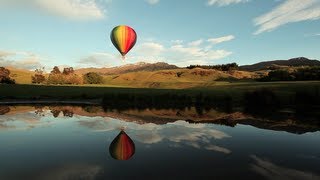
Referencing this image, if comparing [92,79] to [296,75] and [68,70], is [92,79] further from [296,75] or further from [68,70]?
[296,75]

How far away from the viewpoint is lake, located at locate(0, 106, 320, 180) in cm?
1714

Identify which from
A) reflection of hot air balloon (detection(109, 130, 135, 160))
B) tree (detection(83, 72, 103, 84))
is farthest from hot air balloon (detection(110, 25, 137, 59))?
tree (detection(83, 72, 103, 84))

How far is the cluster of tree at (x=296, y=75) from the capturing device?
334 ft

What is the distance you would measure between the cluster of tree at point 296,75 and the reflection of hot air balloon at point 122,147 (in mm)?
85915

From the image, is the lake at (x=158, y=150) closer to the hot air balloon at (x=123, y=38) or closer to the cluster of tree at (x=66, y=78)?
the hot air balloon at (x=123, y=38)

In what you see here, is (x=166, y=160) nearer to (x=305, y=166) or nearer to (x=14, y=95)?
(x=305, y=166)

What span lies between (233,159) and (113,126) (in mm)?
16807

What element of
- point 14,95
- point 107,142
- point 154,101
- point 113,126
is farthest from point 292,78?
point 107,142

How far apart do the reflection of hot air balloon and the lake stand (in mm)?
57

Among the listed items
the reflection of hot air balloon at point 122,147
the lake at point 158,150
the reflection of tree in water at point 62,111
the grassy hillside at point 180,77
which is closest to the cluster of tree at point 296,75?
the grassy hillside at point 180,77

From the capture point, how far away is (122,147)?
2375cm

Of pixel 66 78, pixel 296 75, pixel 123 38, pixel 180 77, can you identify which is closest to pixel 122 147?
pixel 123 38

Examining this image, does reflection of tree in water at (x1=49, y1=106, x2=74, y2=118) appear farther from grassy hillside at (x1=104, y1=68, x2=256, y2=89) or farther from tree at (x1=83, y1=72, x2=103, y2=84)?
tree at (x1=83, y1=72, x2=103, y2=84)

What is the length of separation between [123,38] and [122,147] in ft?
138
